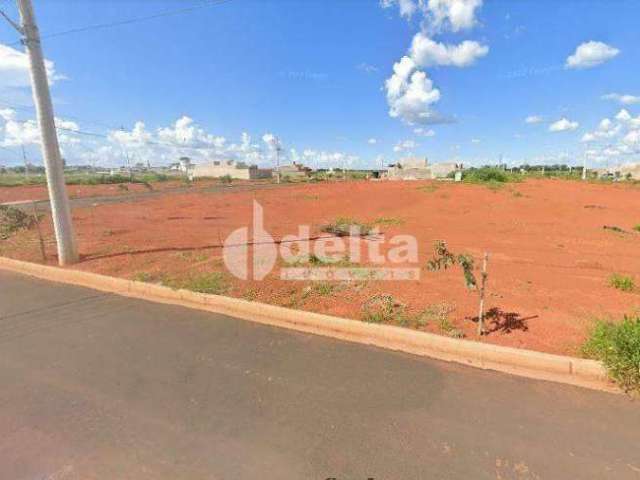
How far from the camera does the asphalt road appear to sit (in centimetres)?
235

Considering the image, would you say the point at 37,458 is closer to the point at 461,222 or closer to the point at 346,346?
the point at 346,346

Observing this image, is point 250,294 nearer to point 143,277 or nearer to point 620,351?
point 143,277

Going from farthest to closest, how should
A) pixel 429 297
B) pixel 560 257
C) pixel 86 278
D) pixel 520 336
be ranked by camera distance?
pixel 560 257
pixel 86 278
pixel 429 297
pixel 520 336

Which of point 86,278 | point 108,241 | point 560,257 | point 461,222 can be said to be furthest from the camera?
point 461,222

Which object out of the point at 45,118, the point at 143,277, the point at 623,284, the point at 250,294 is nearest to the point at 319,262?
the point at 250,294

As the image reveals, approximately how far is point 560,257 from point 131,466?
8866 mm

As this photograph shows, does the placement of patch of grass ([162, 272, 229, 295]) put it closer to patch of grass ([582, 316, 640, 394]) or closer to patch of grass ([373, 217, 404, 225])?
patch of grass ([582, 316, 640, 394])

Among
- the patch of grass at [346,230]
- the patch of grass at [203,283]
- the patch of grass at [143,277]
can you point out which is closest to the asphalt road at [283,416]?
the patch of grass at [203,283]

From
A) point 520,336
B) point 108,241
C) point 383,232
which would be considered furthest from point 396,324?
point 108,241

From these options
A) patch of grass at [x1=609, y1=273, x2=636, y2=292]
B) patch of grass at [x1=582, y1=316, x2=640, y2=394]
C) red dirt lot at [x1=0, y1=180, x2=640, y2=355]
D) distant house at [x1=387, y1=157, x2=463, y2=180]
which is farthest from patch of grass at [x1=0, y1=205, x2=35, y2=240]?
distant house at [x1=387, y1=157, x2=463, y2=180]

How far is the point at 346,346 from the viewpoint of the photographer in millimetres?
4000

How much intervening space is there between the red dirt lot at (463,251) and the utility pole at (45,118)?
1.25m

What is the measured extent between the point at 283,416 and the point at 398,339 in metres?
1.81

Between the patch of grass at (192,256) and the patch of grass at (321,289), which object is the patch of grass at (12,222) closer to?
the patch of grass at (192,256)
